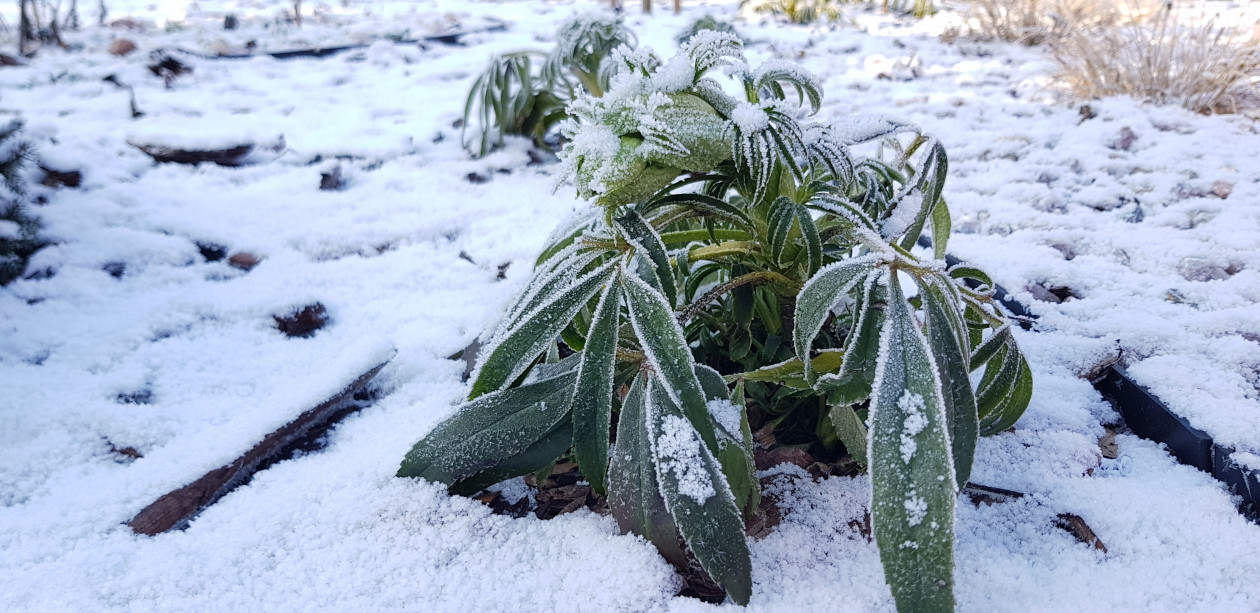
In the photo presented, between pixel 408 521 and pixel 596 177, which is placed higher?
pixel 596 177

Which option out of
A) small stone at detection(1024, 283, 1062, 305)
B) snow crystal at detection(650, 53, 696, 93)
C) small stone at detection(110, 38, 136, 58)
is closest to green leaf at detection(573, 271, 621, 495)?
snow crystal at detection(650, 53, 696, 93)

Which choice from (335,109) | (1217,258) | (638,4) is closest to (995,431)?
(1217,258)

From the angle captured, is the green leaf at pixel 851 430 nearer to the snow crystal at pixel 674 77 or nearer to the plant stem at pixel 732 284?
the plant stem at pixel 732 284

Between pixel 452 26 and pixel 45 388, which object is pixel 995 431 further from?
pixel 452 26

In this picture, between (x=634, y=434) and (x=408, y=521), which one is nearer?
(x=634, y=434)

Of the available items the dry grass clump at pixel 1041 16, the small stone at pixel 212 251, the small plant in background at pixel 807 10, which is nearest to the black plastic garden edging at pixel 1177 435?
the small stone at pixel 212 251

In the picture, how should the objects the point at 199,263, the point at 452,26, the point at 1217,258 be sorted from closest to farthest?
the point at 1217,258, the point at 199,263, the point at 452,26

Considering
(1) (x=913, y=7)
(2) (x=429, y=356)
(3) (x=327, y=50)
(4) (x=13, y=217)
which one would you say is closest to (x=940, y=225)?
(2) (x=429, y=356)
